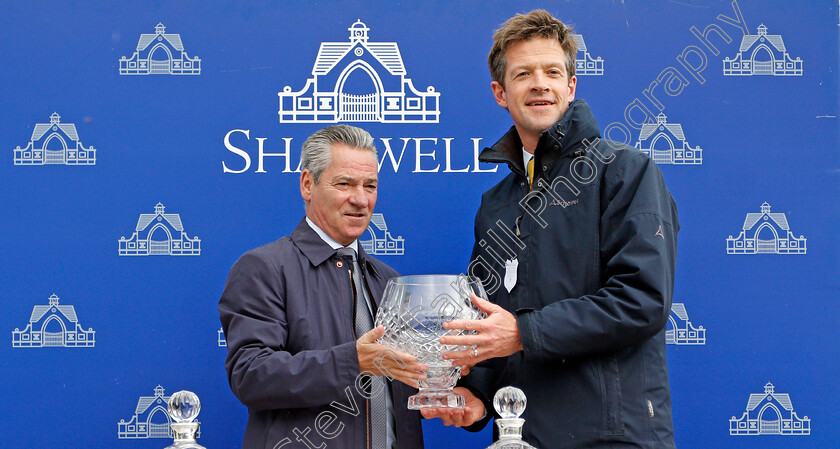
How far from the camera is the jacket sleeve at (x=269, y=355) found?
6.10ft

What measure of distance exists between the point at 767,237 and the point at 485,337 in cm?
170

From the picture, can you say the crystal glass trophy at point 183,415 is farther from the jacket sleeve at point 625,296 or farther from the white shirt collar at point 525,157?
the white shirt collar at point 525,157

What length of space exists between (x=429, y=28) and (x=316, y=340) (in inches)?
55.9

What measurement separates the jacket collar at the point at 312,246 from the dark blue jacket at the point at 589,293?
50 cm

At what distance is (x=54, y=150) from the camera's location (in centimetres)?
279

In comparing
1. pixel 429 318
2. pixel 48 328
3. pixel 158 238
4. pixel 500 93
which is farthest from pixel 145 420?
pixel 500 93

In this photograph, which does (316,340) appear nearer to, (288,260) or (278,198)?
(288,260)

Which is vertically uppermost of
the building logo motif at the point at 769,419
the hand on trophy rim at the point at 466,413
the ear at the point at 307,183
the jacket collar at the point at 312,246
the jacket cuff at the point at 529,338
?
the ear at the point at 307,183

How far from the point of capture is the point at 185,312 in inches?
110

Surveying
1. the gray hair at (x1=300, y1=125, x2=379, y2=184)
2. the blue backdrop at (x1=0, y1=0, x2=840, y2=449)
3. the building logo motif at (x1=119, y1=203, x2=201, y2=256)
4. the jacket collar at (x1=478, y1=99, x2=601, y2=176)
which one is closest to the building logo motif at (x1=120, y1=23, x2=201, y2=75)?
the blue backdrop at (x1=0, y1=0, x2=840, y2=449)

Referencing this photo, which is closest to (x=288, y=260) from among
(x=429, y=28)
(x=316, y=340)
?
(x=316, y=340)

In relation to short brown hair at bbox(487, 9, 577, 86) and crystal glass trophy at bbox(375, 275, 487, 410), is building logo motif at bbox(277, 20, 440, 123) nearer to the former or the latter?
short brown hair at bbox(487, 9, 577, 86)

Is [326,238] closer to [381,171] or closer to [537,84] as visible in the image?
[381,171]

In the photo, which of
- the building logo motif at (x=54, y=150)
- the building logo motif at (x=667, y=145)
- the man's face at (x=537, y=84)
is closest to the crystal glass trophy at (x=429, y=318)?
the man's face at (x=537, y=84)
